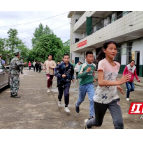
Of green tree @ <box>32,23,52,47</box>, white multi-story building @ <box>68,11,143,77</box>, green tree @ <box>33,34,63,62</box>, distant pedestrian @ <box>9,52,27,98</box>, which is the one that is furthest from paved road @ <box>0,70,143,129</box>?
green tree @ <box>32,23,52,47</box>

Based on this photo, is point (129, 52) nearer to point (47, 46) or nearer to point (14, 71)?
point (14, 71)

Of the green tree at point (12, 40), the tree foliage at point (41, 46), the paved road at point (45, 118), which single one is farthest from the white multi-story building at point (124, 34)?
the green tree at point (12, 40)

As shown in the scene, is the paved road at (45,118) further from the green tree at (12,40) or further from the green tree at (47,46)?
the green tree at (12,40)

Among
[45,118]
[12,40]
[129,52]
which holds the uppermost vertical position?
[12,40]

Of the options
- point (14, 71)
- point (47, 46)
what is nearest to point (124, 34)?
point (14, 71)

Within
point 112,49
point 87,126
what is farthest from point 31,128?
point 112,49

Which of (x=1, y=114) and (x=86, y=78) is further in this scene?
(x=1, y=114)

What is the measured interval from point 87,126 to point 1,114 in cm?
258

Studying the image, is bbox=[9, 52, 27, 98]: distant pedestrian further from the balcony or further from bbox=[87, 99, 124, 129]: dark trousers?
the balcony

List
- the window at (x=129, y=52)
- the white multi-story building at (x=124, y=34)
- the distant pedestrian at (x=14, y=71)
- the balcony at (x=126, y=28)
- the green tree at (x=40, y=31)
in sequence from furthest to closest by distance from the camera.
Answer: the green tree at (x=40, y=31) < the window at (x=129, y=52) < the white multi-story building at (x=124, y=34) < the balcony at (x=126, y=28) < the distant pedestrian at (x=14, y=71)

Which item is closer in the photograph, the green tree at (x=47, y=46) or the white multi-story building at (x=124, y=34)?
the white multi-story building at (x=124, y=34)

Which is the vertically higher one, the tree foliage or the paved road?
the tree foliage
